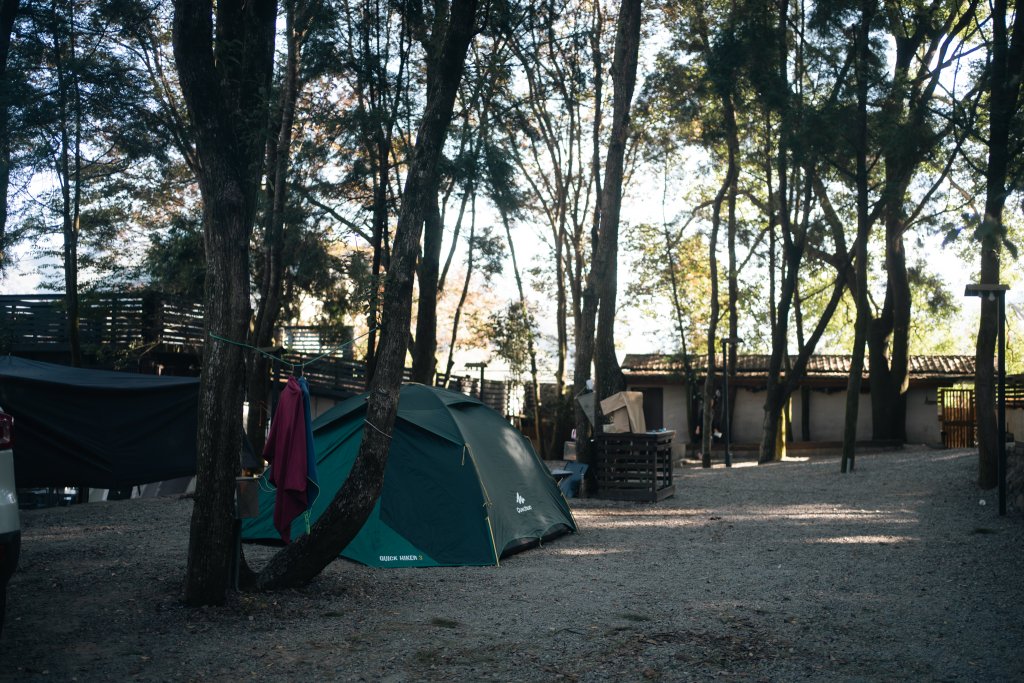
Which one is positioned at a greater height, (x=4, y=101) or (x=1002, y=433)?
(x=4, y=101)

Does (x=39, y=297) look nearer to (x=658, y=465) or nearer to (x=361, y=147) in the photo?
(x=361, y=147)

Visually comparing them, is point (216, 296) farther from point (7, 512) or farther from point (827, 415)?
point (827, 415)

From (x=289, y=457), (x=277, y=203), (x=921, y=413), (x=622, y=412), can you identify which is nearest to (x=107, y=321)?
(x=277, y=203)

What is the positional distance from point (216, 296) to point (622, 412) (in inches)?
350

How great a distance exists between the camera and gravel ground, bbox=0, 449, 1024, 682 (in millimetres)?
5160

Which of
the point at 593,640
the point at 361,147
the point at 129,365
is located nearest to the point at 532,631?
the point at 593,640

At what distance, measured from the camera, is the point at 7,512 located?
15.1ft

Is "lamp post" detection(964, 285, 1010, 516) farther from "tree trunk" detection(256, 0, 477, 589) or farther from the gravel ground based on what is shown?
"tree trunk" detection(256, 0, 477, 589)

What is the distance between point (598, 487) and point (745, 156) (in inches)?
561

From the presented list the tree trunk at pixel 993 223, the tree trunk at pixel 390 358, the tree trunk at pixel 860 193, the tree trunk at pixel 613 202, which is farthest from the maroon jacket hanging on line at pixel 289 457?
the tree trunk at pixel 860 193

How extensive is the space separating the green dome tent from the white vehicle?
3564mm

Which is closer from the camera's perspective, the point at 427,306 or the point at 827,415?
the point at 427,306

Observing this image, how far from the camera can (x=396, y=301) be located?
700 cm

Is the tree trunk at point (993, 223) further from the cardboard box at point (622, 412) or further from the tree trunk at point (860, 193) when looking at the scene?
the cardboard box at point (622, 412)
